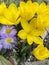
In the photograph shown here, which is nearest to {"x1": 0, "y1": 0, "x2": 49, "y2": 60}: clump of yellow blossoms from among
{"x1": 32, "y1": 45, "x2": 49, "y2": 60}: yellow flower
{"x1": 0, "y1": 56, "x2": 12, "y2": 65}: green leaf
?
{"x1": 32, "y1": 45, "x2": 49, "y2": 60}: yellow flower

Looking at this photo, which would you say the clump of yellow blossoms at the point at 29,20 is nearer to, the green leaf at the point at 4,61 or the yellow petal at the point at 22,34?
the yellow petal at the point at 22,34

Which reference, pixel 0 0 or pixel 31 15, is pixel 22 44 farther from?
pixel 0 0

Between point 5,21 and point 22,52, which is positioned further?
point 22,52

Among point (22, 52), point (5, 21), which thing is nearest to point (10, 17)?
point (5, 21)

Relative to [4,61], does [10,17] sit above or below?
above

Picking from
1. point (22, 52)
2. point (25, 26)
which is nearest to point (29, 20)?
point (25, 26)

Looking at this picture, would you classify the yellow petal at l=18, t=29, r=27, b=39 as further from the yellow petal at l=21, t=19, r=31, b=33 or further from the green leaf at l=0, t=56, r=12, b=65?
the green leaf at l=0, t=56, r=12, b=65

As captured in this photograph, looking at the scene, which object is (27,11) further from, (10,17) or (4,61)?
(4,61)

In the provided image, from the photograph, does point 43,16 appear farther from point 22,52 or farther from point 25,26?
point 22,52

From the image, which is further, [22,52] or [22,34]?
[22,52]

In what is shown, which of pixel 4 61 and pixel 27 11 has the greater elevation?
pixel 27 11
